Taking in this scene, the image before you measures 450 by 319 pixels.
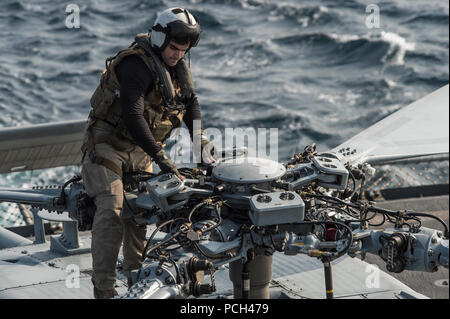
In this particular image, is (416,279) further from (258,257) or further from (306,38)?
(306,38)

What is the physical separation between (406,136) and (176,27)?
378 centimetres

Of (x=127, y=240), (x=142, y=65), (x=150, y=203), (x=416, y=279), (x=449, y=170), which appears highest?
(x=142, y=65)

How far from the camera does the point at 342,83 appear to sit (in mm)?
35719

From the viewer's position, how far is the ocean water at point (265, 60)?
105ft

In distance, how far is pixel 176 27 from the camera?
21.7 feet

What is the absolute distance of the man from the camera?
682cm

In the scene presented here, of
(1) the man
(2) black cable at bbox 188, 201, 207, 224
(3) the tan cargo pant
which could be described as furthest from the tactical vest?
(2) black cable at bbox 188, 201, 207, 224

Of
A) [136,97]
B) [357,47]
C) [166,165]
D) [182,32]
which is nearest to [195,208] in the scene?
[166,165]

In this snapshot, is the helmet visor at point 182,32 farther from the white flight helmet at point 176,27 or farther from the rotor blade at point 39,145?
the rotor blade at point 39,145

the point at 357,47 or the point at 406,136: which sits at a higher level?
the point at 406,136

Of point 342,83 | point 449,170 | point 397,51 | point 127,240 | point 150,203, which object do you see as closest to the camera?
point 150,203

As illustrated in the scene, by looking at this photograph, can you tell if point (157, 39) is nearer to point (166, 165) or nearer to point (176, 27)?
point (176, 27)

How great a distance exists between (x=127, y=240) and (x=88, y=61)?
2977 centimetres
